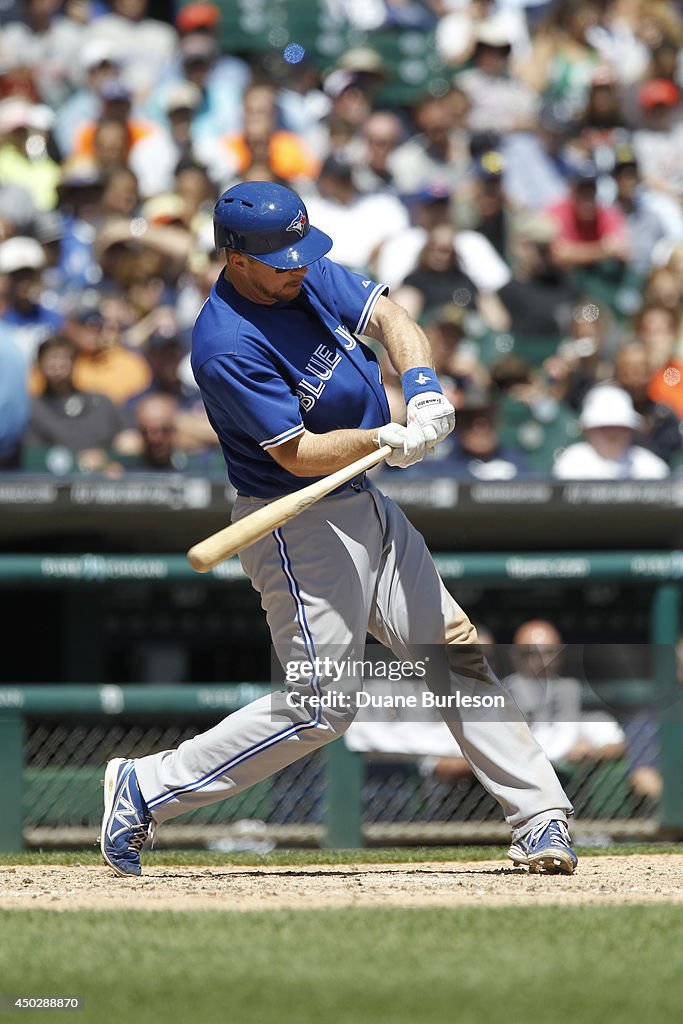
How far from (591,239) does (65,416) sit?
12.5 ft

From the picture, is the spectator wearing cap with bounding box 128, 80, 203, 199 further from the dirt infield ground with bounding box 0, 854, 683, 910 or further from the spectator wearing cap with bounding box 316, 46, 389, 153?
the dirt infield ground with bounding box 0, 854, 683, 910

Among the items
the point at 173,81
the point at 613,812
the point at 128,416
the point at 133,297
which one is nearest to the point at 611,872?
the point at 613,812

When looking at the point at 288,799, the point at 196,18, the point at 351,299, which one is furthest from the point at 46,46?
the point at 351,299

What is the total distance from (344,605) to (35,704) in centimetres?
240

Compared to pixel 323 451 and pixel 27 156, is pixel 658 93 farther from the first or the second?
pixel 323 451

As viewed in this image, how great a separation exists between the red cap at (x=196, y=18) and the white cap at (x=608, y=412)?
4.98m

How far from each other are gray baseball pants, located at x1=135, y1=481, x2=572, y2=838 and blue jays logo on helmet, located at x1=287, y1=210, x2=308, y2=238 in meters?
0.71

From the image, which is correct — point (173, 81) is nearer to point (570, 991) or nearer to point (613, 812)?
point (613, 812)

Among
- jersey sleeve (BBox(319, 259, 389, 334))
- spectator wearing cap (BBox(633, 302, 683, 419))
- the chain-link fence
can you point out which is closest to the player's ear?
jersey sleeve (BBox(319, 259, 389, 334))

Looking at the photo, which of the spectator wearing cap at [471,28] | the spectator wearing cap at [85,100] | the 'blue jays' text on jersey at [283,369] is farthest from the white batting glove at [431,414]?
the spectator wearing cap at [471,28]

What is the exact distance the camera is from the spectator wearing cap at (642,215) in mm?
10352

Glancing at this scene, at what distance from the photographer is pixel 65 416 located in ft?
26.3

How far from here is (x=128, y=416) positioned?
8180mm

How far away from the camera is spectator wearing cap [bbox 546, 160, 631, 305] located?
1005cm
